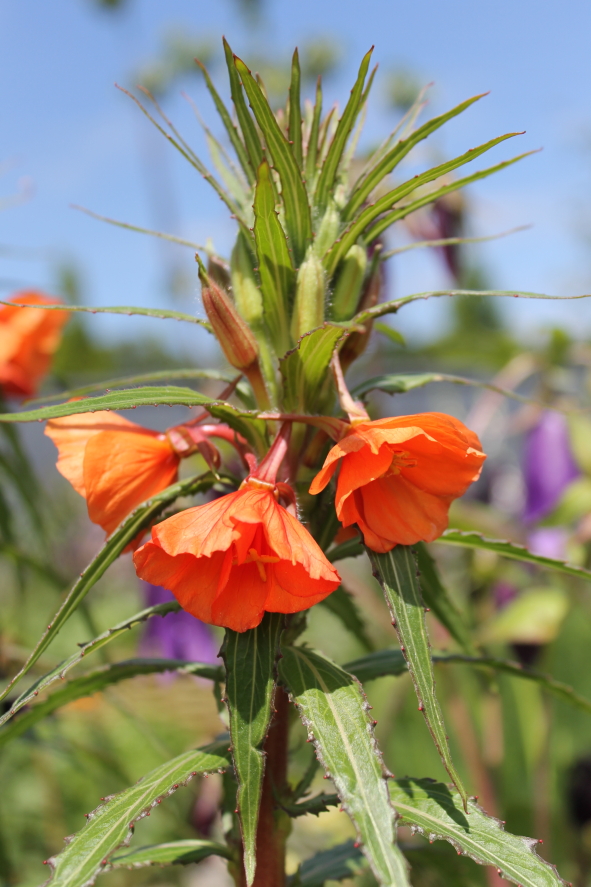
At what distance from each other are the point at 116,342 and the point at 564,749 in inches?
718

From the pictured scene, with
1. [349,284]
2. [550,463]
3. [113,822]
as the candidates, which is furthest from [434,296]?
[550,463]

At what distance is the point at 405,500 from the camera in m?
0.48

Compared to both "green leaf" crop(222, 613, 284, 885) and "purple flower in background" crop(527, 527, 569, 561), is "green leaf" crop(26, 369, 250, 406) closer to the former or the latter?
"green leaf" crop(222, 613, 284, 885)

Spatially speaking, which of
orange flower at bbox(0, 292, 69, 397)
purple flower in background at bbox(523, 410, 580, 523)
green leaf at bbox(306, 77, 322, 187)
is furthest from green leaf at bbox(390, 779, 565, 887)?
Answer: purple flower in background at bbox(523, 410, 580, 523)

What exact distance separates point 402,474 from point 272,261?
18 centimetres

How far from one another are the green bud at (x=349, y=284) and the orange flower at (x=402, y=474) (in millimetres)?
117

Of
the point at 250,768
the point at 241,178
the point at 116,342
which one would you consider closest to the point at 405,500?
the point at 250,768

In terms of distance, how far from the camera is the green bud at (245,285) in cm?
55

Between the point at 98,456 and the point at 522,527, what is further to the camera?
the point at 522,527

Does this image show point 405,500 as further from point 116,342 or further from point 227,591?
point 116,342

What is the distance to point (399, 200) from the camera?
1.68 ft

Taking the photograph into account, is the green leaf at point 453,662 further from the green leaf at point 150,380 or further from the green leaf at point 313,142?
the green leaf at point 313,142

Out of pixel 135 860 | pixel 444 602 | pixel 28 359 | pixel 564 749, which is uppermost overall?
pixel 28 359

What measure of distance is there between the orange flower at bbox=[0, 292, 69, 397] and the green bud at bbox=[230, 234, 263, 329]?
0.60 meters
